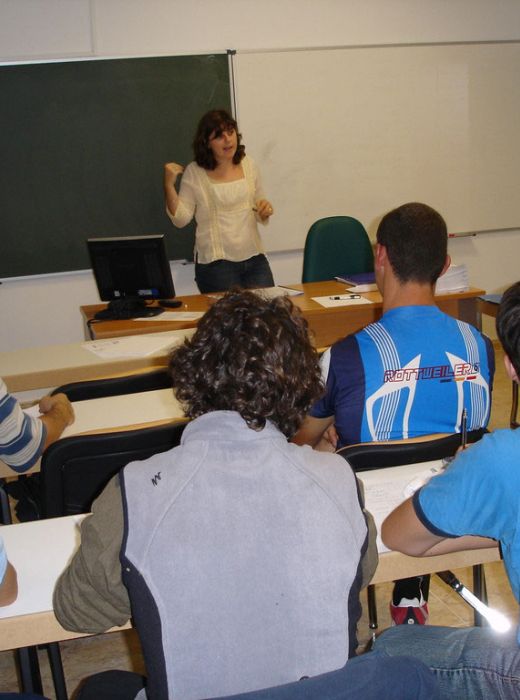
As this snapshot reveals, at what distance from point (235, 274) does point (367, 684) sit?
4070 millimetres

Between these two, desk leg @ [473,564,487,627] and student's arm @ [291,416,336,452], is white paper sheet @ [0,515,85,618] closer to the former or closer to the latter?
student's arm @ [291,416,336,452]

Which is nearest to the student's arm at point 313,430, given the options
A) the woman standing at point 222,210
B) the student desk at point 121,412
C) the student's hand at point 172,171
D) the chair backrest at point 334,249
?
the student desk at point 121,412

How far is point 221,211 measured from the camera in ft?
15.6

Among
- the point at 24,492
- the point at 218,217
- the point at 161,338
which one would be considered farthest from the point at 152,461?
the point at 218,217

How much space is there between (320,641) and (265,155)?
15.2ft

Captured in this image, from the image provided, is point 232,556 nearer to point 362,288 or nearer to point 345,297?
point 345,297

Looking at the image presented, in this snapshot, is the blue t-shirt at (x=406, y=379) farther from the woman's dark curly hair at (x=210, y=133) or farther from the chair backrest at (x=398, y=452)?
the woman's dark curly hair at (x=210, y=133)

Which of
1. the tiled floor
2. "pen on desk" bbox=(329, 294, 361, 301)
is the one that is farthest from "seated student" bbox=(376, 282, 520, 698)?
"pen on desk" bbox=(329, 294, 361, 301)

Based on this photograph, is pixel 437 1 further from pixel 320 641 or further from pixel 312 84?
pixel 320 641

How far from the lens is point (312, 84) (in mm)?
5383

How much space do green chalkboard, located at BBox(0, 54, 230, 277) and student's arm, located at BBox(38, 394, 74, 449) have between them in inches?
112

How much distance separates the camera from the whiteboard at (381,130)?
5355mm

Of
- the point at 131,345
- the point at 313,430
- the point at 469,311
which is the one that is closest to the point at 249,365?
the point at 313,430

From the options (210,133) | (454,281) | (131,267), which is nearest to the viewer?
(131,267)
